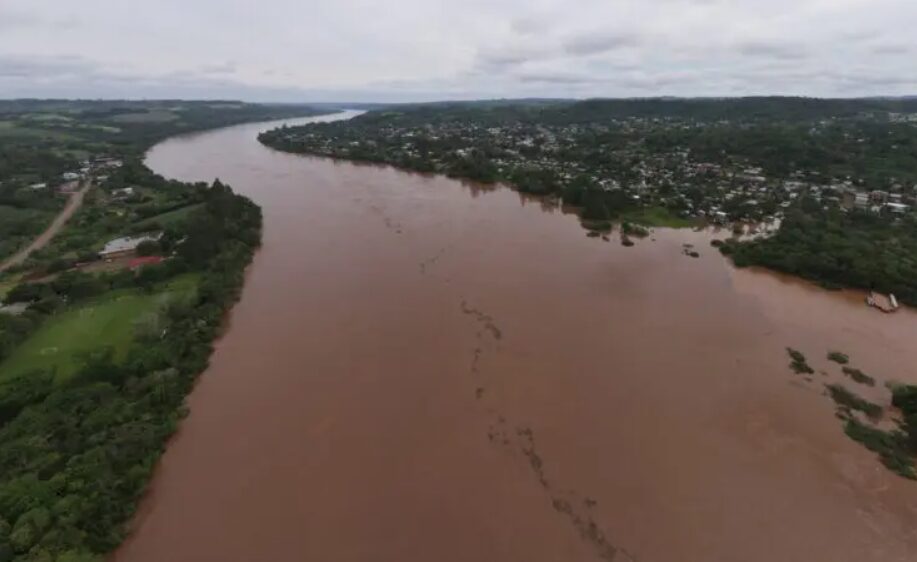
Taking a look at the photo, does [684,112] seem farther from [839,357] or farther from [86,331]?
[86,331]

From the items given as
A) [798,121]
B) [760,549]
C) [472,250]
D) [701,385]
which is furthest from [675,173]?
[798,121]

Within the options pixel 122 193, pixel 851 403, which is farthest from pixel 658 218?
pixel 122 193

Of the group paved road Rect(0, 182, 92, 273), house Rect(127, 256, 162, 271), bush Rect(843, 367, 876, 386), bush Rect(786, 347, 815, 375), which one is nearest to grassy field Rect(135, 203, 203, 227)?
paved road Rect(0, 182, 92, 273)

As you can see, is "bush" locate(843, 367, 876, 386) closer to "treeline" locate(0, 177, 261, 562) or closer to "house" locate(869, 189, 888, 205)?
"treeline" locate(0, 177, 261, 562)

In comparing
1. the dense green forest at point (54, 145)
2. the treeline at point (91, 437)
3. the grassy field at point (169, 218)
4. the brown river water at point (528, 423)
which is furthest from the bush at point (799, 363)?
the dense green forest at point (54, 145)

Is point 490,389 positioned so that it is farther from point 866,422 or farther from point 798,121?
point 798,121

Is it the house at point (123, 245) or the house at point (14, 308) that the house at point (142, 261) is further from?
the house at point (14, 308)
